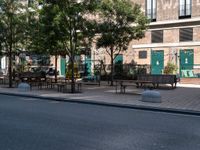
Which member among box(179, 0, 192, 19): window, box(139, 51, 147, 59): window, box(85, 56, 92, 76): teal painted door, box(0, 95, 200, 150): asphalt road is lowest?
box(0, 95, 200, 150): asphalt road

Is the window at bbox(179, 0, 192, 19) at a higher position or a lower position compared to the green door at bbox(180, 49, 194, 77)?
higher

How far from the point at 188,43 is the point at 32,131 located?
1047 inches

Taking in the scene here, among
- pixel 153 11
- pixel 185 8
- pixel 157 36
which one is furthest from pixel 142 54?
pixel 185 8

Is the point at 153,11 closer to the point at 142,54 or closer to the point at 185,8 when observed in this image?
the point at 185,8

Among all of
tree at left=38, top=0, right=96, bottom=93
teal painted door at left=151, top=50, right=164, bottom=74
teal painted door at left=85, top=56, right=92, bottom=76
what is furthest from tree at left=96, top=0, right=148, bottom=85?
teal painted door at left=151, top=50, right=164, bottom=74

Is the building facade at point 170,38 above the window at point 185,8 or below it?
below

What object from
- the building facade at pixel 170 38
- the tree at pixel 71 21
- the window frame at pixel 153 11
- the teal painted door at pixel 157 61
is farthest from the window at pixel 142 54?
the tree at pixel 71 21

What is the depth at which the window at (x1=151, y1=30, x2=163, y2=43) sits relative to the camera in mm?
34938

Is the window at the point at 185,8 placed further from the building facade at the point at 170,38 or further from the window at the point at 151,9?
the window at the point at 151,9

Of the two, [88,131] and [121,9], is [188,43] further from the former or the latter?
[88,131]

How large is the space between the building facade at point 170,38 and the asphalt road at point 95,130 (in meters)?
21.0

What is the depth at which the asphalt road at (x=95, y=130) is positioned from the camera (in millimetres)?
7273

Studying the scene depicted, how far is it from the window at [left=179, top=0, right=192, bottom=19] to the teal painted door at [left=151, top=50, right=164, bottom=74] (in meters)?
4.08

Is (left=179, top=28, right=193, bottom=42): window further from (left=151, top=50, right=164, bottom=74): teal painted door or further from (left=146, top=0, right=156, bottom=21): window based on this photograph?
(left=146, top=0, right=156, bottom=21): window
